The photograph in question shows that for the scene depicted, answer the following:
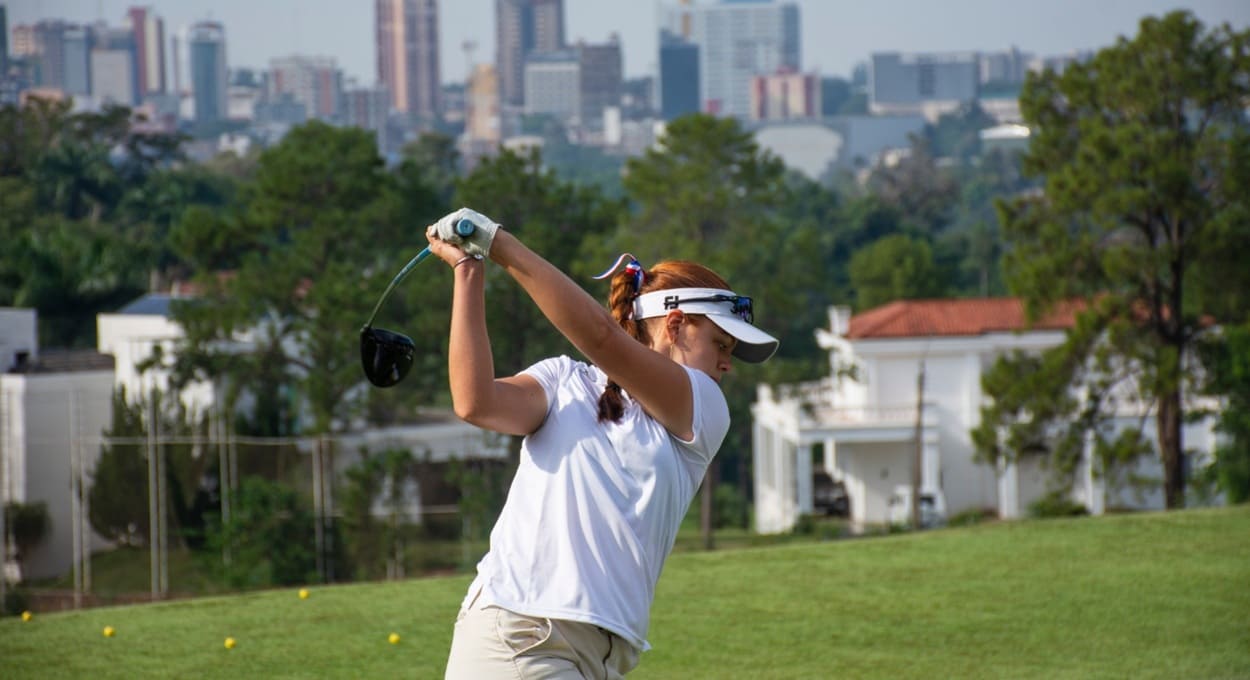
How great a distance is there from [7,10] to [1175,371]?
74.4m

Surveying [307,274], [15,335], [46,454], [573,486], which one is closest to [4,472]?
[46,454]

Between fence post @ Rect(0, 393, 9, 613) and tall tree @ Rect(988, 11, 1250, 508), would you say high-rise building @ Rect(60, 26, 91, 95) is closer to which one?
fence post @ Rect(0, 393, 9, 613)

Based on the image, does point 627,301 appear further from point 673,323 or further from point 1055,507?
point 1055,507

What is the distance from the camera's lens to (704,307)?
3.61 metres

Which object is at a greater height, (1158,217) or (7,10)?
(7,10)

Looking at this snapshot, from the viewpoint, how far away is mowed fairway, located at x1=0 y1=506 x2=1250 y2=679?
7.14 metres

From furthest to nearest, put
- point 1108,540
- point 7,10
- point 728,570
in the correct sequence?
point 7,10 → point 1108,540 → point 728,570

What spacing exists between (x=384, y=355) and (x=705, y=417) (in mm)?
698

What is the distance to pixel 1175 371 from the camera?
2794cm

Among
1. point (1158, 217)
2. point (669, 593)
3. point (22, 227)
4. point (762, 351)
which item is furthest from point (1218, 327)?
point (22, 227)

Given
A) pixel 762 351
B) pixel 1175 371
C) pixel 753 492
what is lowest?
pixel 753 492

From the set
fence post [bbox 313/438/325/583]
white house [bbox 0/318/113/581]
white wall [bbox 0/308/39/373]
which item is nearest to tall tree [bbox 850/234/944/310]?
white house [bbox 0/318/113/581]

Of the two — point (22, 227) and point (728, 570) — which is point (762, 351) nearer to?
point (728, 570)

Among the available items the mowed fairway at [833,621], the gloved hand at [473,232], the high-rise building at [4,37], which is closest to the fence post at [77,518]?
the mowed fairway at [833,621]
